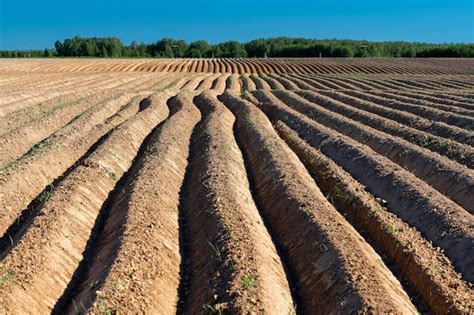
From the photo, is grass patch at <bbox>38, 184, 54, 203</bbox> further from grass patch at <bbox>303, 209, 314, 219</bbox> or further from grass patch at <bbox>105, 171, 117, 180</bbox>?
grass patch at <bbox>303, 209, 314, 219</bbox>

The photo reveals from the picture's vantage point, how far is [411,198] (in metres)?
10.1

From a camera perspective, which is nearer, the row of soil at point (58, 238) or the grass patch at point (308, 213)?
the row of soil at point (58, 238)

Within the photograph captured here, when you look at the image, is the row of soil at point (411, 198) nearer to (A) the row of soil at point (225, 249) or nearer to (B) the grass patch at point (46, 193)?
(A) the row of soil at point (225, 249)

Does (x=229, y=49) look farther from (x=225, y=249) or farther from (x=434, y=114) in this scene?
(x=225, y=249)

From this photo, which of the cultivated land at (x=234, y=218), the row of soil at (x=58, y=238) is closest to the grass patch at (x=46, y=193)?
the cultivated land at (x=234, y=218)

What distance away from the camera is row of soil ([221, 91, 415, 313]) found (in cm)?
647

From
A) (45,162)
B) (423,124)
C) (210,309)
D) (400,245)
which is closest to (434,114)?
(423,124)

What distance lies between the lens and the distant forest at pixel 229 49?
313ft

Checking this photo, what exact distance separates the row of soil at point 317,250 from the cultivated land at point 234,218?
0.03 meters

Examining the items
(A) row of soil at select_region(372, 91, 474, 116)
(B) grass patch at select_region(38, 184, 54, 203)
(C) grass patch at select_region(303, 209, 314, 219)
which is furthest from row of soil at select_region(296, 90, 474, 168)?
(B) grass patch at select_region(38, 184, 54, 203)

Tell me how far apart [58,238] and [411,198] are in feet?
20.9

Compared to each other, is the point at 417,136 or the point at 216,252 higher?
the point at 216,252

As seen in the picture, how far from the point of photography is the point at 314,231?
27.6 feet

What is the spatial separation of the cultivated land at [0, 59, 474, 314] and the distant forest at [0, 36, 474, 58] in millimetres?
78789
